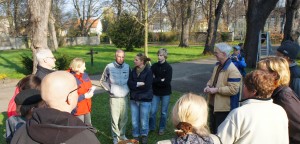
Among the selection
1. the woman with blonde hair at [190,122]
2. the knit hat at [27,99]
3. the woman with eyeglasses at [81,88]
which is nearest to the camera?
the woman with blonde hair at [190,122]

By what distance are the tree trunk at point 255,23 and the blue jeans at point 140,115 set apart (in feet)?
41.8

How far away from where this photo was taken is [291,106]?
9.44 feet

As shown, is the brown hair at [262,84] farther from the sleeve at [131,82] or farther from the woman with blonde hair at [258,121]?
the sleeve at [131,82]

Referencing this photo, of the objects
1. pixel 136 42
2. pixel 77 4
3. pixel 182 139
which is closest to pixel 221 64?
pixel 182 139

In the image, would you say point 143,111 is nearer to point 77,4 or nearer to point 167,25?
point 77,4

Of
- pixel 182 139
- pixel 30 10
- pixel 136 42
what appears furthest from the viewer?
pixel 136 42

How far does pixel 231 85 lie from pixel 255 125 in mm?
1793

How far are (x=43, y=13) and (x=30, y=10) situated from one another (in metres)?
0.45

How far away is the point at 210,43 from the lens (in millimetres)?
25203

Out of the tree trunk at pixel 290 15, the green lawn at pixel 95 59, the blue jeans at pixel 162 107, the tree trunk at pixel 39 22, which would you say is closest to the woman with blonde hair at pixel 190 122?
the blue jeans at pixel 162 107

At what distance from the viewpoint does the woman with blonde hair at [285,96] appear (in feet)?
9.45

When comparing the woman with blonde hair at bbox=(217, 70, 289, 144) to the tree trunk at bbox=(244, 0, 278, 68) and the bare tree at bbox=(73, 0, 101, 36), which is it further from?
the bare tree at bbox=(73, 0, 101, 36)

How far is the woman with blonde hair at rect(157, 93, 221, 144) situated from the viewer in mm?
2166

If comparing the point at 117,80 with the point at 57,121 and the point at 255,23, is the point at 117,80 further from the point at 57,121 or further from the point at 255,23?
the point at 255,23
